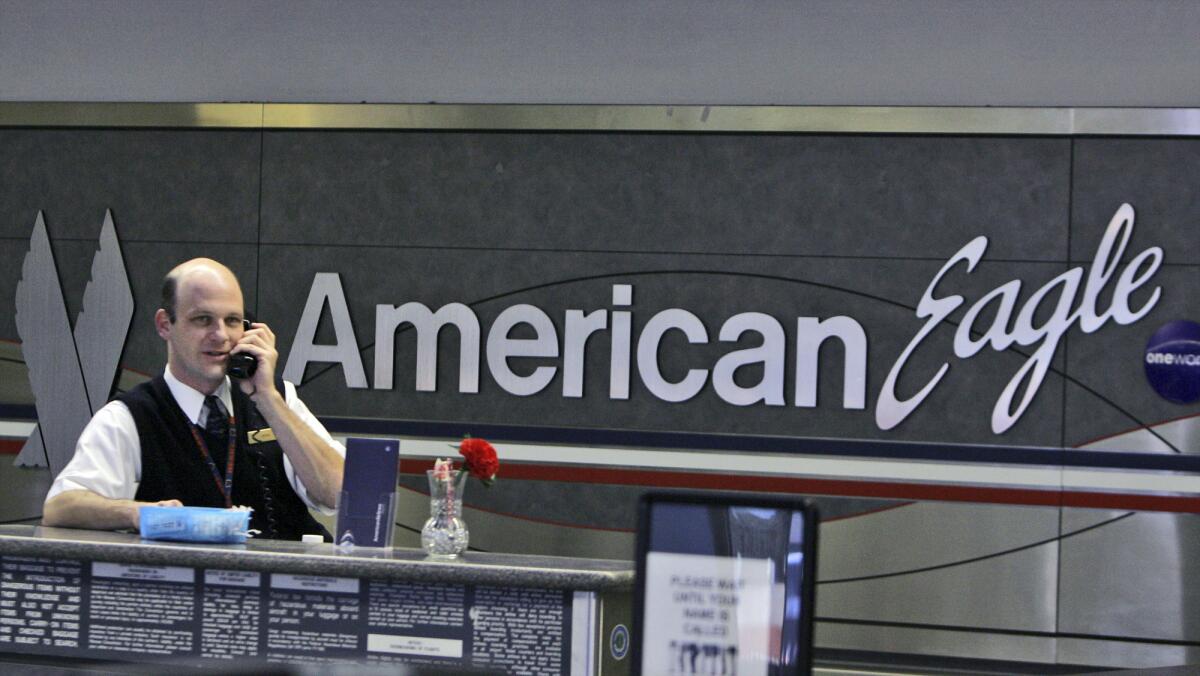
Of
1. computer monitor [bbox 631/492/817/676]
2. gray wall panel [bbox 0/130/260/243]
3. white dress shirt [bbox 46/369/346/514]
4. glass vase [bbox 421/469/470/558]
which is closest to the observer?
computer monitor [bbox 631/492/817/676]

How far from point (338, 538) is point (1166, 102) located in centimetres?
385

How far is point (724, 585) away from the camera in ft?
4.86

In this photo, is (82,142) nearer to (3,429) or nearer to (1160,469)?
(3,429)

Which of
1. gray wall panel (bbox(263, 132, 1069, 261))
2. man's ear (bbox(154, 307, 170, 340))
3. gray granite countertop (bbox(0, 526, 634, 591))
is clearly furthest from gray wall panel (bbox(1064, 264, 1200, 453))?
man's ear (bbox(154, 307, 170, 340))

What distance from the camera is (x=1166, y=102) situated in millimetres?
5578

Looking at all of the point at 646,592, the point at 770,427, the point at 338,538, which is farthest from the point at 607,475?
the point at 646,592

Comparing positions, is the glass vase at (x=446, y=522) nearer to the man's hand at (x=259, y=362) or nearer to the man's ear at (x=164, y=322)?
the man's hand at (x=259, y=362)

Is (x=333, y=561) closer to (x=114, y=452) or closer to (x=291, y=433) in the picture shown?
(x=291, y=433)

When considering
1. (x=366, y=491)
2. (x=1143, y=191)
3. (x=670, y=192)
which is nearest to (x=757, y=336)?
(x=670, y=192)

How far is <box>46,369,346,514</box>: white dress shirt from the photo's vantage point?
3.64 metres

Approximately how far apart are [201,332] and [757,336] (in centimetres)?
263

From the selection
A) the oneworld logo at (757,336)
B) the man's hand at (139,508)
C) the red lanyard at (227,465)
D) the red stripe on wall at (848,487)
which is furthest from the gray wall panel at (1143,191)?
the man's hand at (139,508)

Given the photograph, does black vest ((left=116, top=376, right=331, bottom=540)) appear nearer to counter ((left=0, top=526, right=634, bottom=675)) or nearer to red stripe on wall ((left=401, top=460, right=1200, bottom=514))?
counter ((left=0, top=526, right=634, bottom=675))

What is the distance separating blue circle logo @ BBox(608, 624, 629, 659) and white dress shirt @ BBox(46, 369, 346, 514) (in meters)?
1.15
